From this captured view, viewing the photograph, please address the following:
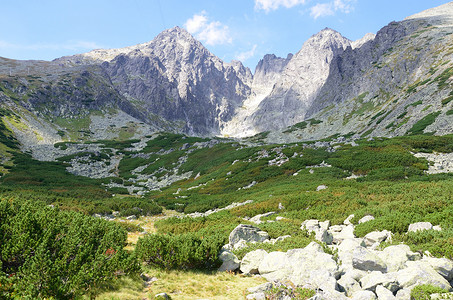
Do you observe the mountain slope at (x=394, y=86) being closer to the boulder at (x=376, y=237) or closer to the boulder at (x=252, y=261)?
the boulder at (x=376, y=237)

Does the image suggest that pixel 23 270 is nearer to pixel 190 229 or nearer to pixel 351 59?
pixel 190 229

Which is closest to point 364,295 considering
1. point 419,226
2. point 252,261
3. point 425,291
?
point 425,291

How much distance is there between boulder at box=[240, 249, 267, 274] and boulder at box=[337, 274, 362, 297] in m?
3.28

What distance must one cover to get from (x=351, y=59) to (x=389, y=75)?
150ft

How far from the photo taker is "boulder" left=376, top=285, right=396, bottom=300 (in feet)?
22.1

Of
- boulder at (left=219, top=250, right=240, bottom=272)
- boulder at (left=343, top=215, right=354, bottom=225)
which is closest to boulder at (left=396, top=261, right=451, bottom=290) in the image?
boulder at (left=219, top=250, right=240, bottom=272)

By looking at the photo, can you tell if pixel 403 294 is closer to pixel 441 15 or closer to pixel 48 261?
pixel 48 261

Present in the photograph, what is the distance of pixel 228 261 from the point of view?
10477mm

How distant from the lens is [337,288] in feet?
A: 24.8

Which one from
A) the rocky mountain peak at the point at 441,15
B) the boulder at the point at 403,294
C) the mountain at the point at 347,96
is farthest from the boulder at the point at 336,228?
the rocky mountain peak at the point at 441,15

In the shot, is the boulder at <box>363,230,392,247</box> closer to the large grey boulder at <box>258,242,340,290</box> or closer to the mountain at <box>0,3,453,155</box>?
the large grey boulder at <box>258,242,340,290</box>

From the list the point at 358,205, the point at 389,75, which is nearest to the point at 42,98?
the point at 358,205

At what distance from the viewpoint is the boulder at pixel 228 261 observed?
10.3 metres

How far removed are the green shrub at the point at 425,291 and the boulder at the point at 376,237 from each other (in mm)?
4573
